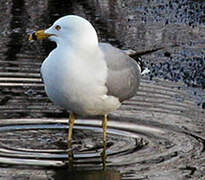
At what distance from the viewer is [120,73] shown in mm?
7266

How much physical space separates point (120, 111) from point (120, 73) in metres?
0.99

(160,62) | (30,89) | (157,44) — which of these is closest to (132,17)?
(157,44)

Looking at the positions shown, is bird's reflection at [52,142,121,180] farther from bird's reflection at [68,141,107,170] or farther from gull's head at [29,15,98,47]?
gull's head at [29,15,98,47]

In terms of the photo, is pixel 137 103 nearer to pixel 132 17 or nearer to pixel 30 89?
pixel 30 89

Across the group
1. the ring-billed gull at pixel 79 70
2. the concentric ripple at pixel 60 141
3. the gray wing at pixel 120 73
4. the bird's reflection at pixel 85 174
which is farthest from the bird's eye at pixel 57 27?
the bird's reflection at pixel 85 174

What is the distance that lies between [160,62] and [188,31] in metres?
1.75

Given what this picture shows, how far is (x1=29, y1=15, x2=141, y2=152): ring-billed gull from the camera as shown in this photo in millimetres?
6715

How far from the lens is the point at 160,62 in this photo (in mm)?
10266

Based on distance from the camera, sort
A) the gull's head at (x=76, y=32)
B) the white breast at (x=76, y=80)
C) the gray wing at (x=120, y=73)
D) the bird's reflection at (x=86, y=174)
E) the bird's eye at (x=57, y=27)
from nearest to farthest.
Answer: the bird's reflection at (x=86, y=174)
the white breast at (x=76, y=80)
the gull's head at (x=76, y=32)
the bird's eye at (x=57, y=27)
the gray wing at (x=120, y=73)

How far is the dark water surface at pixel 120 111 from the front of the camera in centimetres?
658

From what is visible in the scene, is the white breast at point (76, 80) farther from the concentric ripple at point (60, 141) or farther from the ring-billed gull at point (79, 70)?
the concentric ripple at point (60, 141)

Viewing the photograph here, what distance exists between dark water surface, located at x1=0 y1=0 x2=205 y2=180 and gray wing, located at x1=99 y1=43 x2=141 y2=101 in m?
0.40

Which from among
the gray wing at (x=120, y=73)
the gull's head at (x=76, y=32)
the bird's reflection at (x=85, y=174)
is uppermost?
the gull's head at (x=76, y=32)

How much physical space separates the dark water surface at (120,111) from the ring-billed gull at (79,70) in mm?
470
